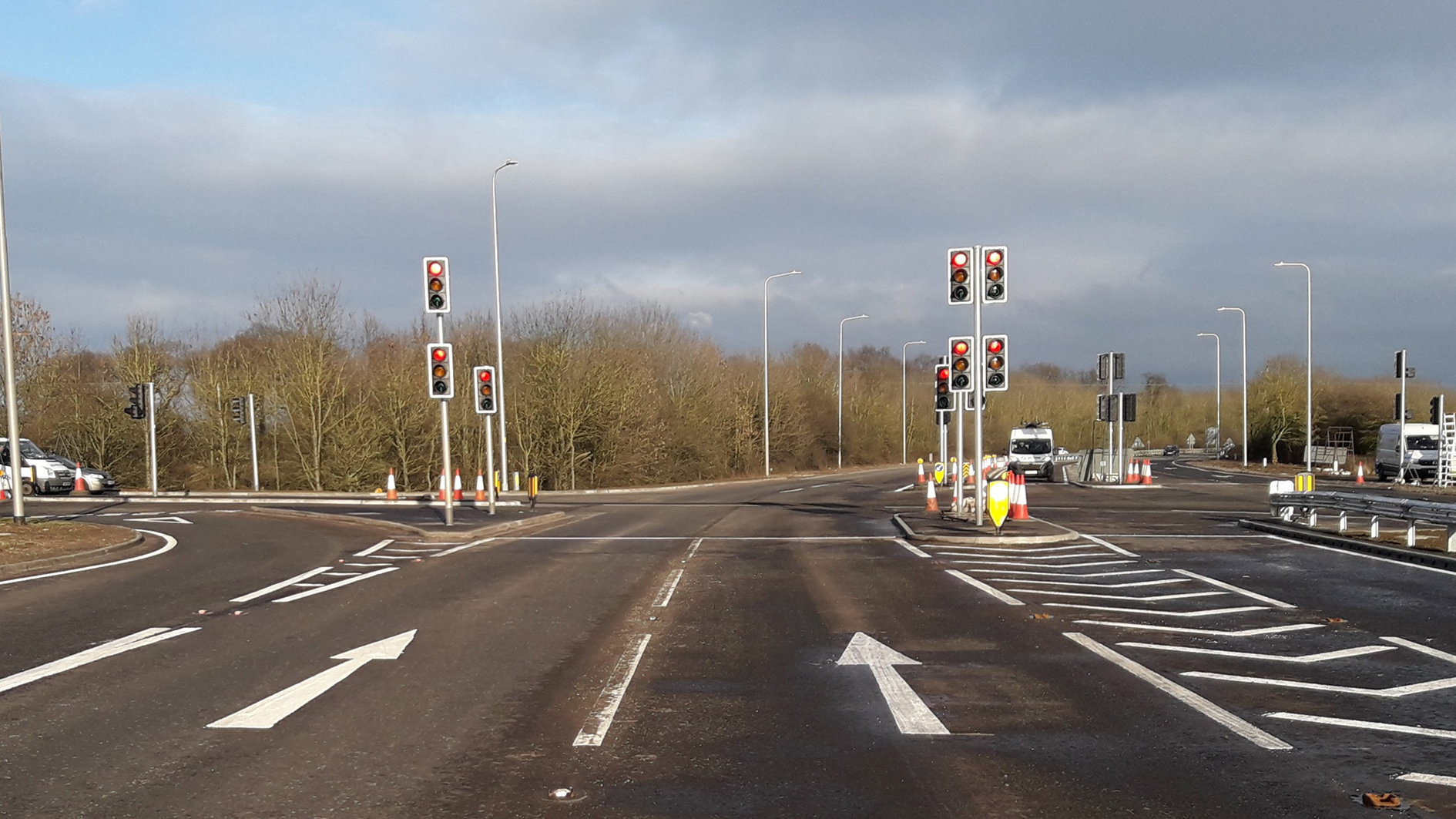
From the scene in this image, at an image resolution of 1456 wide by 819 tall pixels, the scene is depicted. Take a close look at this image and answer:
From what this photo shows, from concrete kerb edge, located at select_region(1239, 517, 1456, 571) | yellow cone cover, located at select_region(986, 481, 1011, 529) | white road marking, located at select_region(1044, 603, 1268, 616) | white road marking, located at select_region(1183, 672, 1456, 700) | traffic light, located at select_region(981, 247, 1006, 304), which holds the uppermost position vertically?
traffic light, located at select_region(981, 247, 1006, 304)

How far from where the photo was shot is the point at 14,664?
9.25 meters

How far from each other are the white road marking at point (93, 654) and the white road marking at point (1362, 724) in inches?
368

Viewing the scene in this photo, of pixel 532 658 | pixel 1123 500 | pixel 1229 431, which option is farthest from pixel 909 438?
pixel 532 658

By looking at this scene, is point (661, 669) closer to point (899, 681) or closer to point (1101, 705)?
point (899, 681)

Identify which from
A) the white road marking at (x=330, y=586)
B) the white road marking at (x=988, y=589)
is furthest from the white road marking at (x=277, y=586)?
the white road marking at (x=988, y=589)

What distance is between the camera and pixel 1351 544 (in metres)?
19.3

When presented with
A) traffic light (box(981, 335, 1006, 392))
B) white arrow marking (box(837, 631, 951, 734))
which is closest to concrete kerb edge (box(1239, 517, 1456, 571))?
traffic light (box(981, 335, 1006, 392))

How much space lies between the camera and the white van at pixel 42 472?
38.2 m

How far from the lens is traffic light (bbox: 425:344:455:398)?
2241cm

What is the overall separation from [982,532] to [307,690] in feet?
49.2

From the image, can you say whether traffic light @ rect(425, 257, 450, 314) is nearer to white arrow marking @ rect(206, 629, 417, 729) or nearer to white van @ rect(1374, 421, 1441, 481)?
white arrow marking @ rect(206, 629, 417, 729)

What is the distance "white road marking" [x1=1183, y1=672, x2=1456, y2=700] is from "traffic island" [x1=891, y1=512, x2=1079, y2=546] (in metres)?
10.8

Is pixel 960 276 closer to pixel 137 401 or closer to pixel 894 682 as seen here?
pixel 894 682

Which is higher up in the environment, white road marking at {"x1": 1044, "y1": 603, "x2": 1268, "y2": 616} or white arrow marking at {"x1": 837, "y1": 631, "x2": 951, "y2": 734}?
white arrow marking at {"x1": 837, "y1": 631, "x2": 951, "y2": 734}
